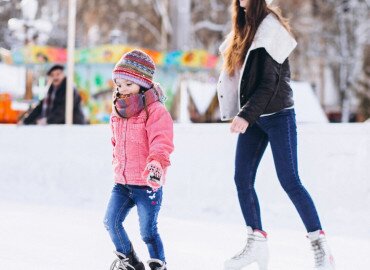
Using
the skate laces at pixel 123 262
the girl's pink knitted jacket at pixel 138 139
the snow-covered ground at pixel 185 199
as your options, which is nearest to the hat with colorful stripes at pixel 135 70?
→ the girl's pink knitted jacket at pixel 138 139

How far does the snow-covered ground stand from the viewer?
3.62 m

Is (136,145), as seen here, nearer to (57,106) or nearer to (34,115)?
(57,106)

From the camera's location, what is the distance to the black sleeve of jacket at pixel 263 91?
9.71 feet

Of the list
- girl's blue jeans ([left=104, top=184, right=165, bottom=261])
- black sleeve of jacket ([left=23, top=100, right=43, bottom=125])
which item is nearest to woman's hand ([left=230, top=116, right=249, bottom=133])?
girl's blue jeans ([left=104, top=184, right=165, bottom=261])

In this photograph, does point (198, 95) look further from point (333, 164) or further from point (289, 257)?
point (289, 257)

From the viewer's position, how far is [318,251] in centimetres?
307

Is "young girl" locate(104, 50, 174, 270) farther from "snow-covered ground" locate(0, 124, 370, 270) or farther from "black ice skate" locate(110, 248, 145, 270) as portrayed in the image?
"snow-covered ground" locate(0, 124, 370, 270)

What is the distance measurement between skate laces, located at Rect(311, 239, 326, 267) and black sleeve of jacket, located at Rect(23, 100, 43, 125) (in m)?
6.19

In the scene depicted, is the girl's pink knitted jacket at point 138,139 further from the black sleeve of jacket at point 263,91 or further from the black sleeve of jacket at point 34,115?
the black sleeve of jacket at point 34,115

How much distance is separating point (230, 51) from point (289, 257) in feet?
3.58

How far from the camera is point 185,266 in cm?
330

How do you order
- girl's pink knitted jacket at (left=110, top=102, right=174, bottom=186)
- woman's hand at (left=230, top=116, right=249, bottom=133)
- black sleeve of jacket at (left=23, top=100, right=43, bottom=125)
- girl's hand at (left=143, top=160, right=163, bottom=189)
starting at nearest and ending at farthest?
girl's hand at (left=143, top=160, right=163, bottom=189)
girl's pink knitted jacket at (left=110, top=102, right=174, bottom=186)
woman's hand at (left=230, top=116, right=249, bottom=133)
black sleeve of jacket at (left=23, top=100, right=43, bottom=125)

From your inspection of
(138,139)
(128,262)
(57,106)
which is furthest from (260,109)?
(57,106)

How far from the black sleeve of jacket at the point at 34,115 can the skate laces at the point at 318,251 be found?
6.19 meters
